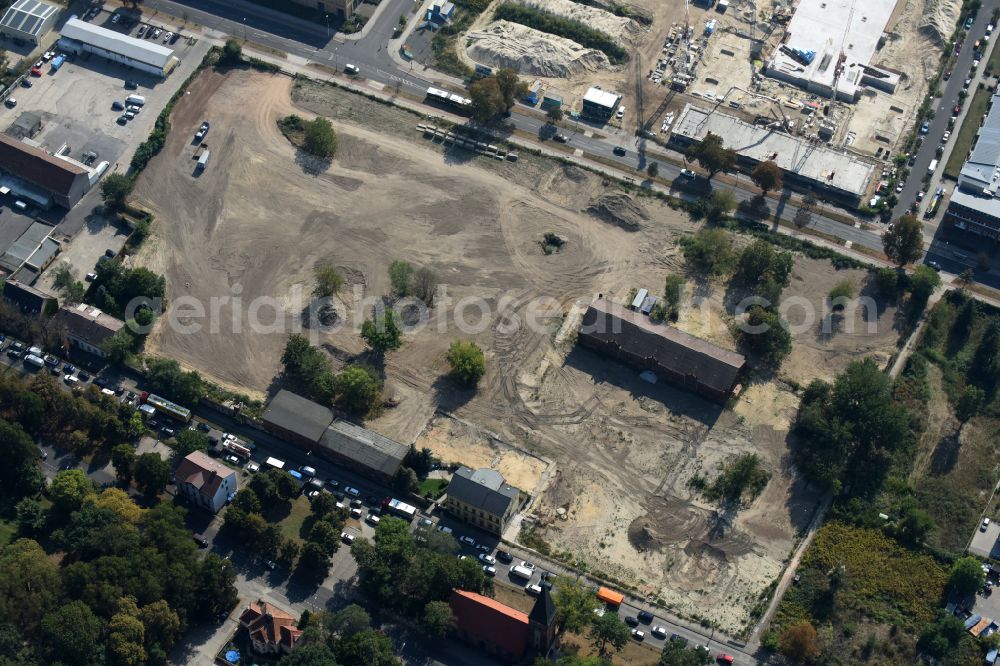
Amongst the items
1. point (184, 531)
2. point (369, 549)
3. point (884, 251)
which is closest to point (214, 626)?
point (184, 531)

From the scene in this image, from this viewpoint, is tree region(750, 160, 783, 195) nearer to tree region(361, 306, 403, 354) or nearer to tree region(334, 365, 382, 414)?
tree region(361, 306, 403, 354)

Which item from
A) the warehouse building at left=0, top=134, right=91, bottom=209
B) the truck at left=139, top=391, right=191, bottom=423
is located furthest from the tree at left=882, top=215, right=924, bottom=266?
the warehouse building at left=0, top=134, right=91, bottom=209

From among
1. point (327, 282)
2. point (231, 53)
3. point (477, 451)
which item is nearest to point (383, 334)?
point (327, 282)

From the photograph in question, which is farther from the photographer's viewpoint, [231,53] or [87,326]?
[231,53]

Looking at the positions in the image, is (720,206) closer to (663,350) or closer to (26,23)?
(663,350)

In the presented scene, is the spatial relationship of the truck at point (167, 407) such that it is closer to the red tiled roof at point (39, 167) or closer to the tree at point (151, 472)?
the tree at point (151, 472)
